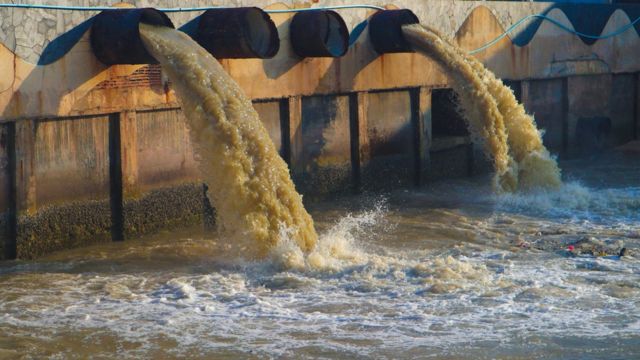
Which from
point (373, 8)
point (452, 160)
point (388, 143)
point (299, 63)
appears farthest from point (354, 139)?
point (452, 160)

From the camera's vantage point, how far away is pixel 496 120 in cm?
1390

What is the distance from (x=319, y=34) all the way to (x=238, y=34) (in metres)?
1.65

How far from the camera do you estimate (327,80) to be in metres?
13.4

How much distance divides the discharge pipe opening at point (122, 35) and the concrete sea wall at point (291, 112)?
0.12 metres

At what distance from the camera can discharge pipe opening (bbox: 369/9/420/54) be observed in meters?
13.8

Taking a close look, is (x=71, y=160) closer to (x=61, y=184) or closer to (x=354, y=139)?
(x=61, y=184)

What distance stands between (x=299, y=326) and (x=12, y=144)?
3572mm

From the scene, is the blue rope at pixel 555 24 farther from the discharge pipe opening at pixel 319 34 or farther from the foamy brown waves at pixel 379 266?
the foamy brown waves at pixel 379 266

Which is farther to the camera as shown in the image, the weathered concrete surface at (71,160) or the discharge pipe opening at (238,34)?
Answer: the discharge pipe opening at (238,34)

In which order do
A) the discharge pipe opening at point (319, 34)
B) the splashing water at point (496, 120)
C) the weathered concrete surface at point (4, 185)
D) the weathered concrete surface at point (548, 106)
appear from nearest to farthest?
the weathered concrete surface at point (4, 185) < the discharge pipe opening at point (319, 34) < the splashing water at point (496, 120) < the weathered concrete surface at point (548, 106)

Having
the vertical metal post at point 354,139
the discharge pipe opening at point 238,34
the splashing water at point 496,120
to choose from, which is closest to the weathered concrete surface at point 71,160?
the discharge pipe opening at point 238,34

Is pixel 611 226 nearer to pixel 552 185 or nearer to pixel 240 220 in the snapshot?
pixel 552 185

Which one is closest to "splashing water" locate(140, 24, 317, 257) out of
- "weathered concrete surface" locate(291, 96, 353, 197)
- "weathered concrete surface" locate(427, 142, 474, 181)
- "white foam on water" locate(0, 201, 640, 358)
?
"white foam on water" locate(0, 201, 640, 358)

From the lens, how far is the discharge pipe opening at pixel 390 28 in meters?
13.8
